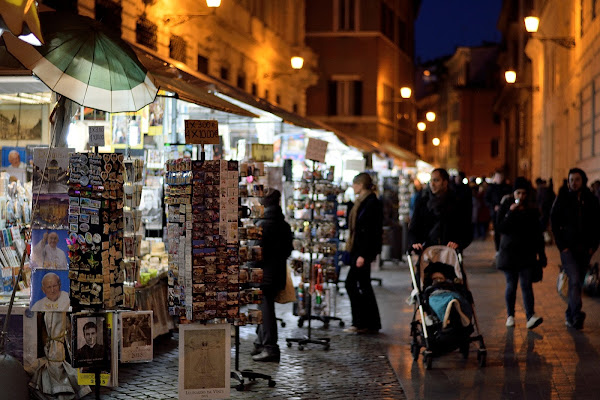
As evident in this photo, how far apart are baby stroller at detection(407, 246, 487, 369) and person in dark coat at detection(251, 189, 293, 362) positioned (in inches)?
57.8

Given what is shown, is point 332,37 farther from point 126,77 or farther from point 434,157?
point 434,157

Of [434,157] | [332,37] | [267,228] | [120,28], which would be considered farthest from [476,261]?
[434,157]

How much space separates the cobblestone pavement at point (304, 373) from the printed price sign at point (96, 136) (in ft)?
7.52

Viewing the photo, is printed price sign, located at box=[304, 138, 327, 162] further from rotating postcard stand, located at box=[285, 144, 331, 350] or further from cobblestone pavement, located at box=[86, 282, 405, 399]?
cobblestone pavement, located at box=[86, 282, 405, 399]

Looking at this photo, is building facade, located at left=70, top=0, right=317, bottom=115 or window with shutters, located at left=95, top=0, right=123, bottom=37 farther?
building facade, located at left=70, top=0, right=317, bottom=115

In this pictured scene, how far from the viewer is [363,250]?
12.4 metres

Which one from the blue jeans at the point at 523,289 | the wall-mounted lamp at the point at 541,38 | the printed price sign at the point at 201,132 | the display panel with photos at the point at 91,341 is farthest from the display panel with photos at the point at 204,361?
the wall-mounted lamp at the point at 541,38

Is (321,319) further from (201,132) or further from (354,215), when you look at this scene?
(201,132)

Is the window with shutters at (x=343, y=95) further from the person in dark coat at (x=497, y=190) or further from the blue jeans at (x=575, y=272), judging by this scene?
the blue jeans at (x=575, y=272)

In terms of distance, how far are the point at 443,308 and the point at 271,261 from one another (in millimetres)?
1871

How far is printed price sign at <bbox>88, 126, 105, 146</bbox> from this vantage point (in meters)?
8.41

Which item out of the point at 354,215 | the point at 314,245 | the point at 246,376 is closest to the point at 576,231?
the point at 354,215

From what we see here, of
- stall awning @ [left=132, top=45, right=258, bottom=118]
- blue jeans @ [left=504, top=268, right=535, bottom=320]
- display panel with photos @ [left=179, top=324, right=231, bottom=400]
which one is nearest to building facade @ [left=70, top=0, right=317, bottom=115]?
stall awning @ [left=132, top=45, right=258, bottom=118]

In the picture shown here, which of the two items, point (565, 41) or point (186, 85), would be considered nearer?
point (186, 85)
